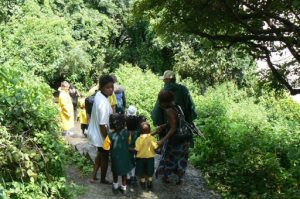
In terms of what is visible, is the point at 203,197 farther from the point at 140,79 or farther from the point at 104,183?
the point at 140,79

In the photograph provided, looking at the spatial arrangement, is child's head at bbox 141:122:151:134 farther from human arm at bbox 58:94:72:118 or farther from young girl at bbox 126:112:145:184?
human arm at bbox 58:94:72:118

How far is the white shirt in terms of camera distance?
5.74m

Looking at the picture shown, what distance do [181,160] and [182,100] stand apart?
3.34 ft

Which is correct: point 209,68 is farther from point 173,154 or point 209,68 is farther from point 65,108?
point 173,154

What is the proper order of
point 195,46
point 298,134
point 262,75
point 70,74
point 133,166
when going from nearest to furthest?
point 133,166 < point 262,75 < point 298,134 < point 70,74 < point 195,46

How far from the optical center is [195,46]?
2239 centimetres

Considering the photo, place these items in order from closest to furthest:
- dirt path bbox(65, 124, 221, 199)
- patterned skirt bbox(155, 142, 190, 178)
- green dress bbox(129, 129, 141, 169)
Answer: dirt path bbox(65, 124, 221, 199), green dress bbox(129, 129, 141, 169), patterned skirt bbox(155, 142, 190, 178)

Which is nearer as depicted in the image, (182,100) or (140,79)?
(182,100)

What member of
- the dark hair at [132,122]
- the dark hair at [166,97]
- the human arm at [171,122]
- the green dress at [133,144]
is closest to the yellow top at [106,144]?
the green dress at [133,144]

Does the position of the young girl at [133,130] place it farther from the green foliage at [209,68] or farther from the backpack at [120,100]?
the green foliage at [209,68]

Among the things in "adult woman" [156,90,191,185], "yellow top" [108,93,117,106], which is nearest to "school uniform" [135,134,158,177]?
"adult woman" [156,90,191,185]

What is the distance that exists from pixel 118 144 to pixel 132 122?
0.54 metres

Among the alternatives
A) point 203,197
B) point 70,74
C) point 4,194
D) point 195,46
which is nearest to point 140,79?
point 70,74

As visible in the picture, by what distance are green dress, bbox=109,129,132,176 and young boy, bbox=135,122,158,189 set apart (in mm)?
283
